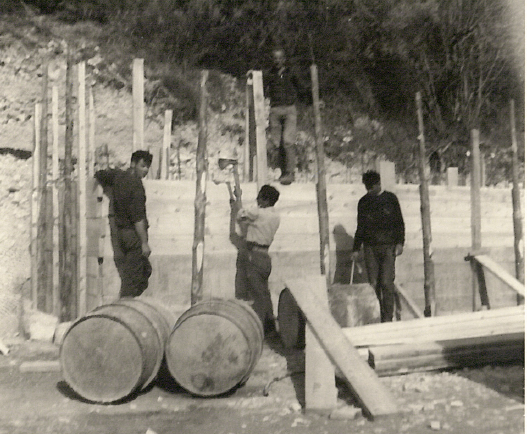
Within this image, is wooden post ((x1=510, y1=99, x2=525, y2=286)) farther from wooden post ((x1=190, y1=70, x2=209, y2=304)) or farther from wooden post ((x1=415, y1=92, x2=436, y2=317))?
Result: wooden post ((x1=190, y1=70, x2=209, y2=304))

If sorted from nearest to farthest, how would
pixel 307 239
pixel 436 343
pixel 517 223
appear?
1. pixel 436 343
2. pixel 307 239
3. pixel 517 223

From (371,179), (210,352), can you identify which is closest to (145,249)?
(210,352)

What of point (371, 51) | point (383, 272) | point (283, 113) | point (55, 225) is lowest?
point (383, 272)

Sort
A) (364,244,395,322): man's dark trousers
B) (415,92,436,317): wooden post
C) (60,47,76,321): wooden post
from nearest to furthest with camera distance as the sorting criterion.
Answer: (364,244,395,322): man's dark trousers, (60,47,76,321): wooden post, (415,92,436,317): wooden post

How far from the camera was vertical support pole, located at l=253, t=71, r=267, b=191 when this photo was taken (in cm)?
897

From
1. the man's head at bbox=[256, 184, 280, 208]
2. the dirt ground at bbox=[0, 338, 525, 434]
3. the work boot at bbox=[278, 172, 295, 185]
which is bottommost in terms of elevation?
the dirt ground at bbox=[0, 338, 525, 434]

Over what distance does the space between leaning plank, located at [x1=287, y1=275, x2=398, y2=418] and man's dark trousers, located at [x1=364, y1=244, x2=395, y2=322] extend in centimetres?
193

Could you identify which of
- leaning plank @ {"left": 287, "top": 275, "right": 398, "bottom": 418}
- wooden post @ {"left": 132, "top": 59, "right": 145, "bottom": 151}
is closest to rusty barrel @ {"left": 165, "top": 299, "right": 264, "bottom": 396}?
leaning plank @ {"left": 287, "top": 275, "right": 398, "bottom": 418}

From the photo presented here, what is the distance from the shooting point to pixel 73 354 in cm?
584

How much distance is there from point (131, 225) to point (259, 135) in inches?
96.7

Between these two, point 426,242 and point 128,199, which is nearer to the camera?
point 128,199

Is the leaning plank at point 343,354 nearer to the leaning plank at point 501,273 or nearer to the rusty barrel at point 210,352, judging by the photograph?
the rusty barrel at point 210,352

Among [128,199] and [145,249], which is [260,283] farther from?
[128,199]

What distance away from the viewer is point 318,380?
18.6 ft
